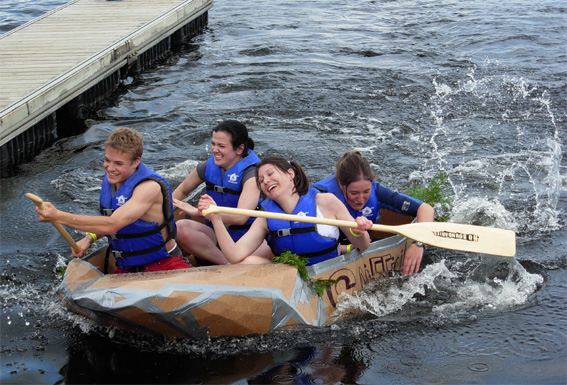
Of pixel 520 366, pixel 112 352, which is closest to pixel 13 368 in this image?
pixel 112 352

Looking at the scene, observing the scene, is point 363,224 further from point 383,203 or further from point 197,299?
point 197,299

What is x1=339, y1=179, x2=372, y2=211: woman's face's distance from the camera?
416 cm

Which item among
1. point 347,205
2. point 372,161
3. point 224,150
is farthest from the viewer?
point 372,161

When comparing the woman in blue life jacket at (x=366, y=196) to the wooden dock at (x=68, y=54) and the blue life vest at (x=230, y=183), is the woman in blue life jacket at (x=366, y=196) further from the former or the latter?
the wooden dock at (x=68, y=54)

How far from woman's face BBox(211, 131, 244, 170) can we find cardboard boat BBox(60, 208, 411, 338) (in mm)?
957

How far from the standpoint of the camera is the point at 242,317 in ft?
11.8

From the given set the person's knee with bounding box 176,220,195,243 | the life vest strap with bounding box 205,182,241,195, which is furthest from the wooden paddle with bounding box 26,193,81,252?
the life vest strap with bounding box 205,182,241,195

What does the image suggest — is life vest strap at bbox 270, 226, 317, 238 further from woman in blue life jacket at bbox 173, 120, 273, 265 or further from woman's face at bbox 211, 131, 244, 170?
woman's face at bbox 211, 131, 244, 170

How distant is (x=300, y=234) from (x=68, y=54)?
19.2 feet

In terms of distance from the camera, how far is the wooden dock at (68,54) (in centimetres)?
715

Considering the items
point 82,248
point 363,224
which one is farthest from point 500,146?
point 82,248

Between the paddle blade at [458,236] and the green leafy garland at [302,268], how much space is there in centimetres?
65

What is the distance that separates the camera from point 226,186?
181 inches

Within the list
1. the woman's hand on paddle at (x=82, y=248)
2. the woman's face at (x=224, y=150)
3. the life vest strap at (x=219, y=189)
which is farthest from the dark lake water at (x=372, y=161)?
the woman's face at (x=224, y=150)
